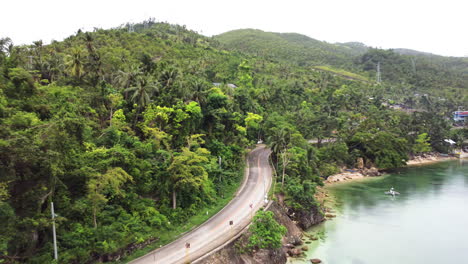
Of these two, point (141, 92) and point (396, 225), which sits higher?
point (141, 92)

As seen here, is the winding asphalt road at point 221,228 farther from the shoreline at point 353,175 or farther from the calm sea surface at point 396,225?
the shoreline at point 353,175

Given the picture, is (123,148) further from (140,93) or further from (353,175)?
(353,175)

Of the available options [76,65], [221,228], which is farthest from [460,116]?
[76,65]

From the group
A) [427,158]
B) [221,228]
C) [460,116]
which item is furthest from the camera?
[460,116]

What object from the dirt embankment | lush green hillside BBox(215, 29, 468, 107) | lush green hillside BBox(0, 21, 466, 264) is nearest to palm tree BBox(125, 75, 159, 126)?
lush green hillside BBox(0, 21, 466, 264)

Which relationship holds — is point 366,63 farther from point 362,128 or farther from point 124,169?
point 124,169

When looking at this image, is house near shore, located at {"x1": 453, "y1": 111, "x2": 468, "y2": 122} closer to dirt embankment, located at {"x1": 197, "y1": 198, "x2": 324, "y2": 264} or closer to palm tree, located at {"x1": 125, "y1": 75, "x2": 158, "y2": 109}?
dirt embankment, located at {"x1": 197, "y1": 198, "x2": 324, "y2": 264}

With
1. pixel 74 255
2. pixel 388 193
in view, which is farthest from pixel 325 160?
pixel 74 255

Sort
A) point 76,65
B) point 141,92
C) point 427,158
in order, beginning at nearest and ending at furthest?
point 141,92
point 76,65
point 427,158
